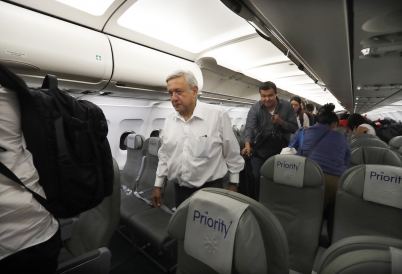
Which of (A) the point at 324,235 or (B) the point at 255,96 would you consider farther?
(B) the point at 255,96

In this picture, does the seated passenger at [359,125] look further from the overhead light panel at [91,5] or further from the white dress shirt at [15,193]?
the white dress shirt at [15,193]

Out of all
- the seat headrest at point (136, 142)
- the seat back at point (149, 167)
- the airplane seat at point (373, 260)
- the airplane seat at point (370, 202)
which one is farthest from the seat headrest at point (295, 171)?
the seat headrest at point (136, 142)

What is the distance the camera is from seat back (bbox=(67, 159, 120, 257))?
5.14 feet

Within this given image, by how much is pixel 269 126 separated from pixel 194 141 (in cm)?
150

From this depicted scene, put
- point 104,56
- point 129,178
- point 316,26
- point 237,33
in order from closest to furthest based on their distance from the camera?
point 316,26, point 104,56, point 237,33, point 129,178

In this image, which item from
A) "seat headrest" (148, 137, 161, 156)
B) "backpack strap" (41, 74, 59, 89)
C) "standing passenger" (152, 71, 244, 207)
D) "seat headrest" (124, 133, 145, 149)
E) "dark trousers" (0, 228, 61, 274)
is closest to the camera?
"dark trousers" (0, 228, 61, 274)

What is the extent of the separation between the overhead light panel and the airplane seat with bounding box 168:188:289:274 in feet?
6.15

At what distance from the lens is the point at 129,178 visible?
4031 mm

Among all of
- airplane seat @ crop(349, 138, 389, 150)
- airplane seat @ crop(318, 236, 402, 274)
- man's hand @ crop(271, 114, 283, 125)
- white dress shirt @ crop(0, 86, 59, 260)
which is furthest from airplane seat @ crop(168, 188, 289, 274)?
airplane seat @ crop(349, 138, 389, 150)

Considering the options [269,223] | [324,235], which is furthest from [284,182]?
Result: [269,223]

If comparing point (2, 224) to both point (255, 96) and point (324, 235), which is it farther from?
point (255, 96)

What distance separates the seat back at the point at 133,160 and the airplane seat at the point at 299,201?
2.64m

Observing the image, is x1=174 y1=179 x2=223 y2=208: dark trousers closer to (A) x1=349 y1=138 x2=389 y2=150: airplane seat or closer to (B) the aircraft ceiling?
(B) the aircraft ceiling

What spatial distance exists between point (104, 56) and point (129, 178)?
2.60 m
